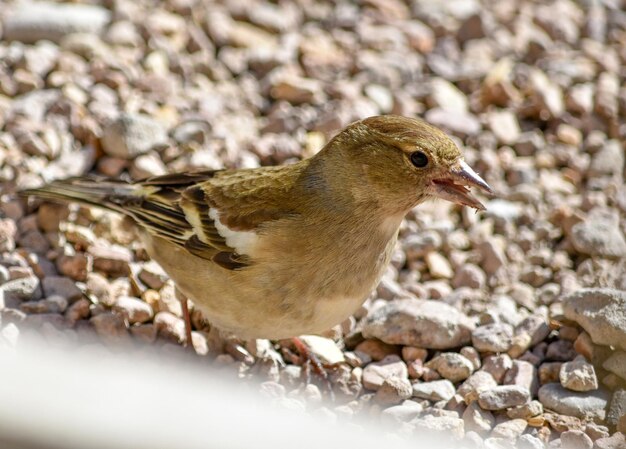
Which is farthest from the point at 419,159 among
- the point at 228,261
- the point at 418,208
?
the point at 418,208

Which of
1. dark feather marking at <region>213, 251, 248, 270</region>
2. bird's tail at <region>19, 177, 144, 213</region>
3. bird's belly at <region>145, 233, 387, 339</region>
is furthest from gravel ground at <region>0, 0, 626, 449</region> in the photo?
dark feather marking at <region>213, 251, 248, 270</region>

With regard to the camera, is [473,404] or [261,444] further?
[473,404]

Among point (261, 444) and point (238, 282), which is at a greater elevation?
point (261, 444)

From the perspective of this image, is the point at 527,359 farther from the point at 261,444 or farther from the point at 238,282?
the point at 261,444

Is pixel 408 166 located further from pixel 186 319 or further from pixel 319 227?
pixel 186 319

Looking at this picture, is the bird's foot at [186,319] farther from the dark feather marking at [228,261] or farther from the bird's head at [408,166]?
the bird's head at [408,166]

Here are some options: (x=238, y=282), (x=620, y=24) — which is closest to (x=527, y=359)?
(x=238, y=282)

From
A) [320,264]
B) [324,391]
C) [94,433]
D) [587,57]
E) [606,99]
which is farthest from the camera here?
[587,57]
